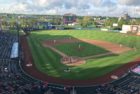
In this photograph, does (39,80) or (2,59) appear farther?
(2,59)

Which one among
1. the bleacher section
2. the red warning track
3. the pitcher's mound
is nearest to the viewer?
the bleacher section

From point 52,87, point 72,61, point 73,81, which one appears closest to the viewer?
point 52,87

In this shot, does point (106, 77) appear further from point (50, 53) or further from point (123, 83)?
point (50, 53)

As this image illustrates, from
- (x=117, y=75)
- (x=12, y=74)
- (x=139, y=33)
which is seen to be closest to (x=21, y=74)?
(x=12, y=74)

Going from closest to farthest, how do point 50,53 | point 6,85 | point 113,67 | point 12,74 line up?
point 6,85 → point 12,74 → point 113,67 → point 50,53

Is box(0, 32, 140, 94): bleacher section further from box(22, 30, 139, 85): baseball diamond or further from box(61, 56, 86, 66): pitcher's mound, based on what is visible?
box(61, 56, 86, 66): pitcher's mound

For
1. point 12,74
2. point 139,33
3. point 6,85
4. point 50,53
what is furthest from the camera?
point 139,33

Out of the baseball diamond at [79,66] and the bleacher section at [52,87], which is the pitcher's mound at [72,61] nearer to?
the baseball diamond at [79,66]

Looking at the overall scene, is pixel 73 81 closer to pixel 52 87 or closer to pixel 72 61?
pixel 52 87

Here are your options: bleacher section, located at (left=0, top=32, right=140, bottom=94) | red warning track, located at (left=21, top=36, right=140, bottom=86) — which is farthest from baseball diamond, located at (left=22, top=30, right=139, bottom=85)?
bleacher section, located at (left=0, top=32, right=140, bottom=94)

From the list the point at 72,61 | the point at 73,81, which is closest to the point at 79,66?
the point at 72,61
